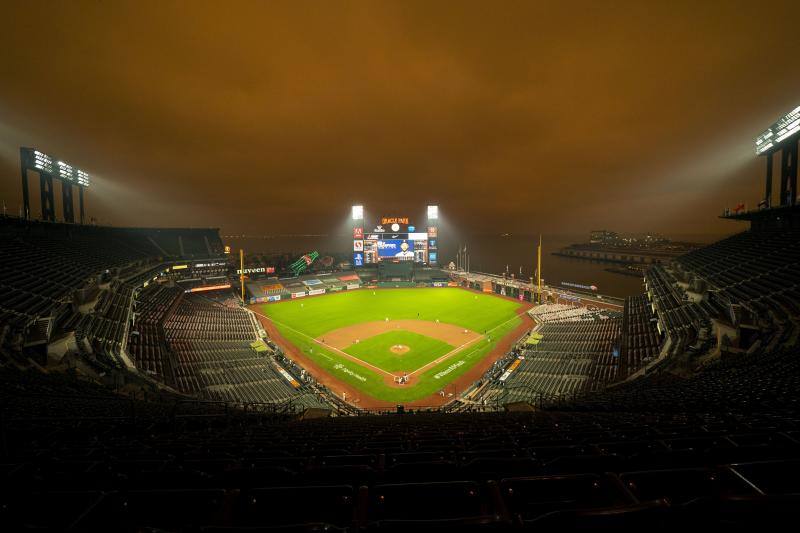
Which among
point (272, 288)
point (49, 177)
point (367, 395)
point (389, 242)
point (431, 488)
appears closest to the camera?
point (431, 488)

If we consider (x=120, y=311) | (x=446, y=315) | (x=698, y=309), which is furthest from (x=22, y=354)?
(x=446, y=315)

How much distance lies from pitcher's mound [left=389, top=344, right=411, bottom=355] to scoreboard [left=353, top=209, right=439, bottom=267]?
4288 cm

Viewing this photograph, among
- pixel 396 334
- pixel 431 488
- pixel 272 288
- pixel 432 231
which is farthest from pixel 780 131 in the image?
pixel 272 288

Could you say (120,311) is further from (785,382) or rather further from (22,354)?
(785,382)

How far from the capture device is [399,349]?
117ft

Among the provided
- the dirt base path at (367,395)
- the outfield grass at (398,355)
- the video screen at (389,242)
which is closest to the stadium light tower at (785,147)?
the dirt base path at (367,395)

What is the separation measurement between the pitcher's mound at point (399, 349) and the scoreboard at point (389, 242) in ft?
141

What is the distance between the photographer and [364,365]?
3173cm

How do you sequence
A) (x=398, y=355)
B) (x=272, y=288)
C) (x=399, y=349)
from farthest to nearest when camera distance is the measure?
(x=272, y=288) → (x=399, y=349) → (x=398, y=355)

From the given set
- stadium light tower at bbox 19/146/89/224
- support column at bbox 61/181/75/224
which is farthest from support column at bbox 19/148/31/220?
support column at bbox 61/181/75/224

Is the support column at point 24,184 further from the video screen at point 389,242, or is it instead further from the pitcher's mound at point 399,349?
the video screen at point 389,242

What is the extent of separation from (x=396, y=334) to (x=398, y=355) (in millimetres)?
6649

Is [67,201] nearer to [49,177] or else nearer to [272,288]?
[49,177]

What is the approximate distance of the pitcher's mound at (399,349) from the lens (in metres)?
34.8
